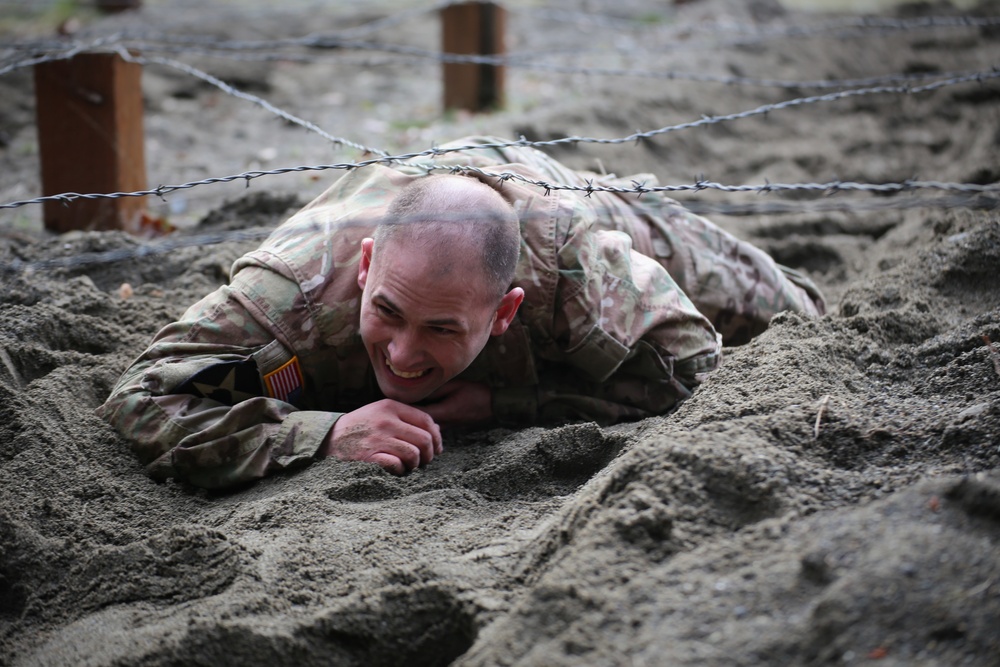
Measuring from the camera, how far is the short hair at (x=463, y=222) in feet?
8.29

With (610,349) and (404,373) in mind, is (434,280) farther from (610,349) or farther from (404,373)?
(610,349)

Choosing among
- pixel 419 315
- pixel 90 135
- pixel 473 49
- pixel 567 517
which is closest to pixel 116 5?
pixel 473 49

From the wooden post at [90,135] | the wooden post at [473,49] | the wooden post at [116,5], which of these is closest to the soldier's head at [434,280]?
the wooden post at [90,135]

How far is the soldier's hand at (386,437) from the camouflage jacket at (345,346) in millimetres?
57

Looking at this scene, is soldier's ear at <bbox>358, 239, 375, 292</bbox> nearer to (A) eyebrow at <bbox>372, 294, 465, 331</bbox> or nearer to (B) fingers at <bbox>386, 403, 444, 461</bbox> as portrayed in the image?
(A) eyebrow at <bbox>372, 294, 465, 331</bbox>

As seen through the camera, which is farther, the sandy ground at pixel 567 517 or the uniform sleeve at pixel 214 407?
the uniform sleeve at pixel 214 407

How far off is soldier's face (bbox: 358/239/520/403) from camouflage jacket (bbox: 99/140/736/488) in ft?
0.57

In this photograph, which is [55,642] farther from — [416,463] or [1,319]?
[1,319]

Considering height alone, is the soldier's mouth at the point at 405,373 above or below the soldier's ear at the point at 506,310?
below

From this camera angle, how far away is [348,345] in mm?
2812

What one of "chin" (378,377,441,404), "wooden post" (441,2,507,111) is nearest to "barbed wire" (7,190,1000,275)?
"chin" (378,377,441,404)

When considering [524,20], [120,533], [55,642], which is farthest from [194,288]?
[524,20]

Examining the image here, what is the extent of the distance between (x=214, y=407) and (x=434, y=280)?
0.68m

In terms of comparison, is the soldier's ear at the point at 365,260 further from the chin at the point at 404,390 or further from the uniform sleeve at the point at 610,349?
the uniform sleeve at the point at 610,349
